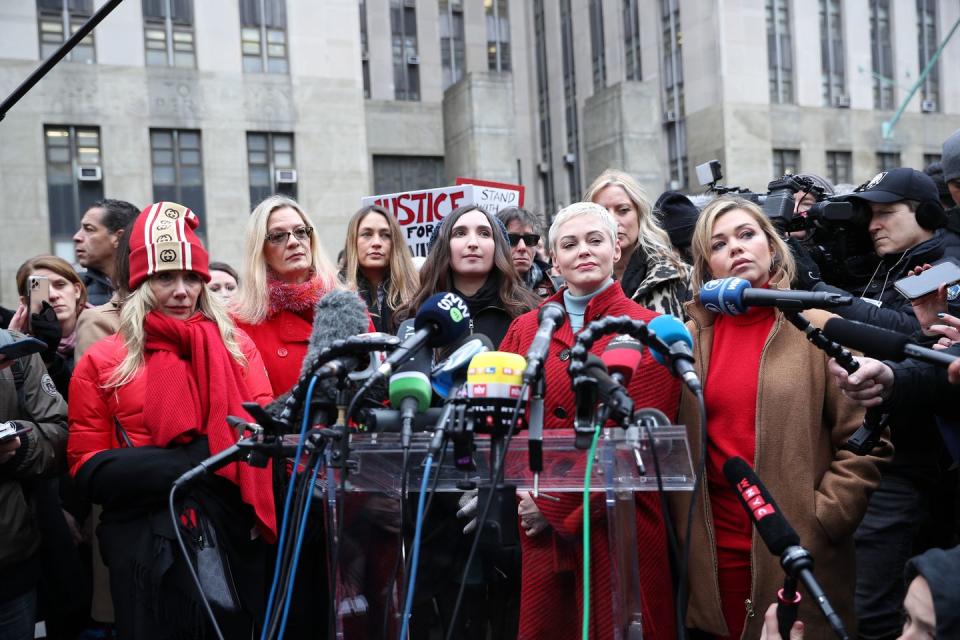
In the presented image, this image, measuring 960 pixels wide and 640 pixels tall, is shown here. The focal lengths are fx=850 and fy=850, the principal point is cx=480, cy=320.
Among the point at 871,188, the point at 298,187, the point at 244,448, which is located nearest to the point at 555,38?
the point at 298,187

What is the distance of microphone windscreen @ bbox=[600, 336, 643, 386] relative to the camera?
2221 millimetres

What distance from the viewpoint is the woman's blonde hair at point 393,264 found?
4972mm

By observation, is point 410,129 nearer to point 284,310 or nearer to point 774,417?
point 284,310

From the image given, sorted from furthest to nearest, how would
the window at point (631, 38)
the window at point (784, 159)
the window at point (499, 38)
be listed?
the window at point (499, 38) → the window at point (631, 38) → the window at point (784, 159)

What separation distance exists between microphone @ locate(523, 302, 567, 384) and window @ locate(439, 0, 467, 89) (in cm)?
2862

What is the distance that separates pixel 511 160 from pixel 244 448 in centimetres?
2235

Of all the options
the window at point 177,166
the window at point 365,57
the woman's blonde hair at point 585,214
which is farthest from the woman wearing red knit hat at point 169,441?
the window at point 365,57

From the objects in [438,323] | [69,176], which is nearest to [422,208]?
[438,323]

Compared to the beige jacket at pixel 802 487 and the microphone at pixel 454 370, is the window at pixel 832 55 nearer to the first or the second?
the beige jacket at pixel 802 487

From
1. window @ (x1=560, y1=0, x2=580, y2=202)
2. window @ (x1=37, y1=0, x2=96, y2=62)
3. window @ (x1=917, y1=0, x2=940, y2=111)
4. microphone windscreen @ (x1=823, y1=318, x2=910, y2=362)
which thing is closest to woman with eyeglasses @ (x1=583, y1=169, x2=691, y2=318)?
microphone windscreen @ (x1=823, y1=318, x2=910, y2=362)

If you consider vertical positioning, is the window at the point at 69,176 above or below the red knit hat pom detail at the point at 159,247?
above

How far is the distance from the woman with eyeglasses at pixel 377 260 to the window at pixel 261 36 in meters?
17.4

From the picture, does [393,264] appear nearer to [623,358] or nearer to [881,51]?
[623,358]

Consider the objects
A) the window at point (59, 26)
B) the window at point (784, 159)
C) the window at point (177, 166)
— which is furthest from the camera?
the window at point (784, 159)
